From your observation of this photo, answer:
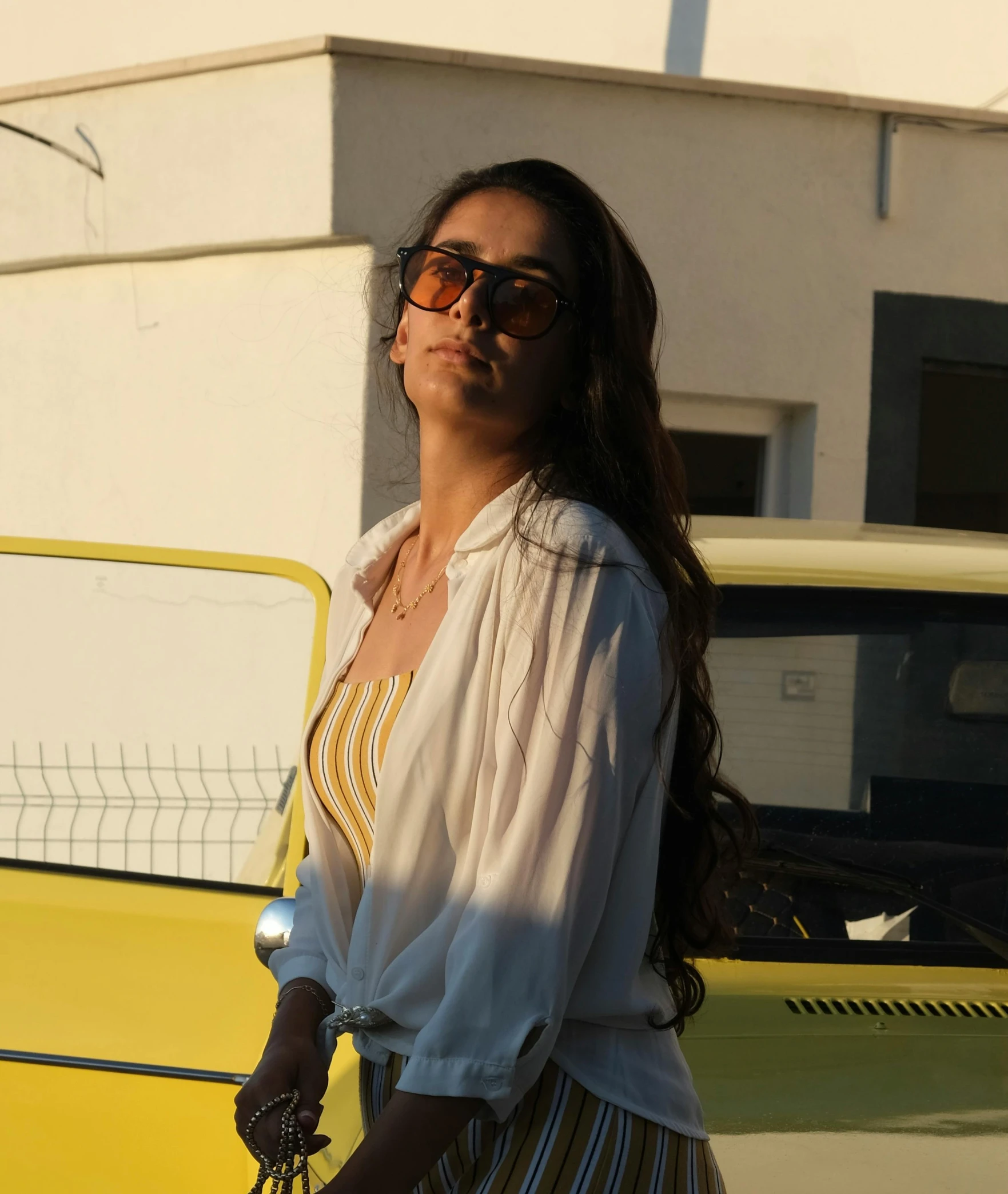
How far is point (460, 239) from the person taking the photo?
147 cm

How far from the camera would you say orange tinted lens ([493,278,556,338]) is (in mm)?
1409

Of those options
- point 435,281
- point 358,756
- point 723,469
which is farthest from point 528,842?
point 723,469

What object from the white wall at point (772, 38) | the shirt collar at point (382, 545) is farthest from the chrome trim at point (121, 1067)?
the white wall at point (772, 38)

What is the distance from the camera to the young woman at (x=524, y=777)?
1.18m

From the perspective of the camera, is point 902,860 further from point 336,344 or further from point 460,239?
point 336,344

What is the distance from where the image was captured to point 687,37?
688 centimetres

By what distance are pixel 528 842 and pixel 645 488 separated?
392mm

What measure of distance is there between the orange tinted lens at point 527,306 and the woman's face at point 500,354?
12mm

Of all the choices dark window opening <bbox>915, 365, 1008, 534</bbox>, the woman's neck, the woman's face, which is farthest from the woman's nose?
dark window opening <bbox>915, 365, 1008, 534</bbox>

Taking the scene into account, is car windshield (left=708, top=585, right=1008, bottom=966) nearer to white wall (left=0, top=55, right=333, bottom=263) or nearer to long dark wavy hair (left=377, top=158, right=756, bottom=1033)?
long dark wavy hair (left=377, top=158, right=756, bottom=1033)

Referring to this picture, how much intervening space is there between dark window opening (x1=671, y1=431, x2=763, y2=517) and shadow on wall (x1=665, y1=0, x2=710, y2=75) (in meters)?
1.88

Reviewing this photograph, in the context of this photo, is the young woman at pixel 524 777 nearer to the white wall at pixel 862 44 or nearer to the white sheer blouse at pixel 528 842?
the white sheer blouse at pixel 528 842

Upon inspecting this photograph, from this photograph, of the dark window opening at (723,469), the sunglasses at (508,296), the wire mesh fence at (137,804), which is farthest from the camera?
the dark window opening at (723,469)

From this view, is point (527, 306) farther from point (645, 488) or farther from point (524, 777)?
point (524, 777)
